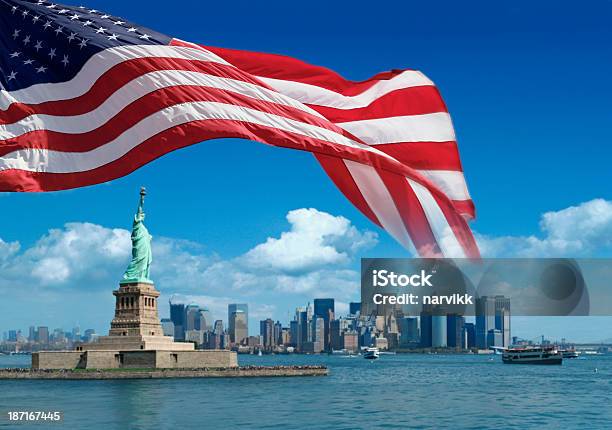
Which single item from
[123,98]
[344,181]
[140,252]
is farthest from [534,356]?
[123,98]

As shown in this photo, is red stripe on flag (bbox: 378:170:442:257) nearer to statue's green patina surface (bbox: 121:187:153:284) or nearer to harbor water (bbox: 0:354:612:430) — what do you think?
harbor water (bbox: 0:354:612:430)

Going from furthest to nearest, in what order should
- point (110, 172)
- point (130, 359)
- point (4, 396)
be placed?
point (130, 359) → point (4, 396) → point (110, 172)

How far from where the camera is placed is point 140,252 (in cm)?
9612

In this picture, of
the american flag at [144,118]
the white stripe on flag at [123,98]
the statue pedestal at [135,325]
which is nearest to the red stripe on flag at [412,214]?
the american flag at [144,118]

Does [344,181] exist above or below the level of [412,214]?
above

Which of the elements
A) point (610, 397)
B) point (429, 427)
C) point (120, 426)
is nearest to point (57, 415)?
point (120, 426)

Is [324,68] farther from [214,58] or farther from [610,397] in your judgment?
[610,397]

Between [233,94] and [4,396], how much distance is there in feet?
197

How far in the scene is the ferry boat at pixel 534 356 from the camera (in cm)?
17412

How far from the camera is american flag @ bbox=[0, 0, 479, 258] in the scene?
15250 mm

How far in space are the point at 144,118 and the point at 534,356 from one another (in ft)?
567

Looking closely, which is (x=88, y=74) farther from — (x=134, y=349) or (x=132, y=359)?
(x=134, y=349)

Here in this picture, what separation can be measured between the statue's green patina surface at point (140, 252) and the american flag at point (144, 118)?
7963 centimetres

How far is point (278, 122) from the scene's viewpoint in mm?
15719
